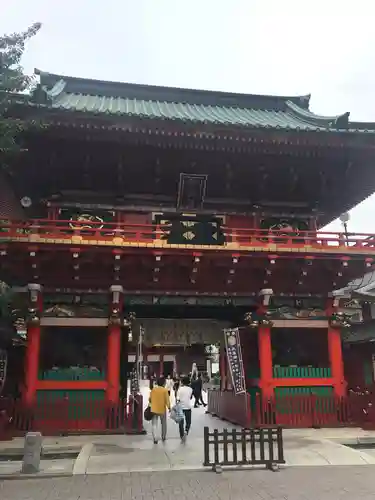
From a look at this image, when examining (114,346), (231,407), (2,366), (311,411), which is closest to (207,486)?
(114,346)

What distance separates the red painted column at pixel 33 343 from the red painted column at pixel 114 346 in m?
2.09

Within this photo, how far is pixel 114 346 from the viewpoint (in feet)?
44.4

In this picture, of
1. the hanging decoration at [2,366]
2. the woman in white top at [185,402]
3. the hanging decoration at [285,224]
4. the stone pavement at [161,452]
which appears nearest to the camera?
the stone pavement at [161,452]

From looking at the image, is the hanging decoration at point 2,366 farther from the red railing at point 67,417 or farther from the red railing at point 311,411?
the red railing at point 311,411

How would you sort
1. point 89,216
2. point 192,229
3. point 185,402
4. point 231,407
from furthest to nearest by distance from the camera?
point 231,407 → point 192,229 → point 89,216 → point 185,402

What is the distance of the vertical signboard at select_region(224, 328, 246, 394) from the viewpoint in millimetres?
14016

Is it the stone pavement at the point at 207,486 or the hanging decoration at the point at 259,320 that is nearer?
the stone pavement at the point at 207,486

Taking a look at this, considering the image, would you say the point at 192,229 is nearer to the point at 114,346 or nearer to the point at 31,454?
the point at 114,346

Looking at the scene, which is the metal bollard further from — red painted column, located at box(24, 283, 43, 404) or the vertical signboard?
the vertical signboard

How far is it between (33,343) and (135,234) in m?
4.51

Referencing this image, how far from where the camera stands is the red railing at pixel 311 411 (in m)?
13.7

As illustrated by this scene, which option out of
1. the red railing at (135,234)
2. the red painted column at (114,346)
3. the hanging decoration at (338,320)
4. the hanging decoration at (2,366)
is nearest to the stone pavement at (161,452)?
the red painted column at (114,346)

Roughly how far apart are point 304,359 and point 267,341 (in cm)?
279

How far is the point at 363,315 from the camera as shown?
1877 cm
